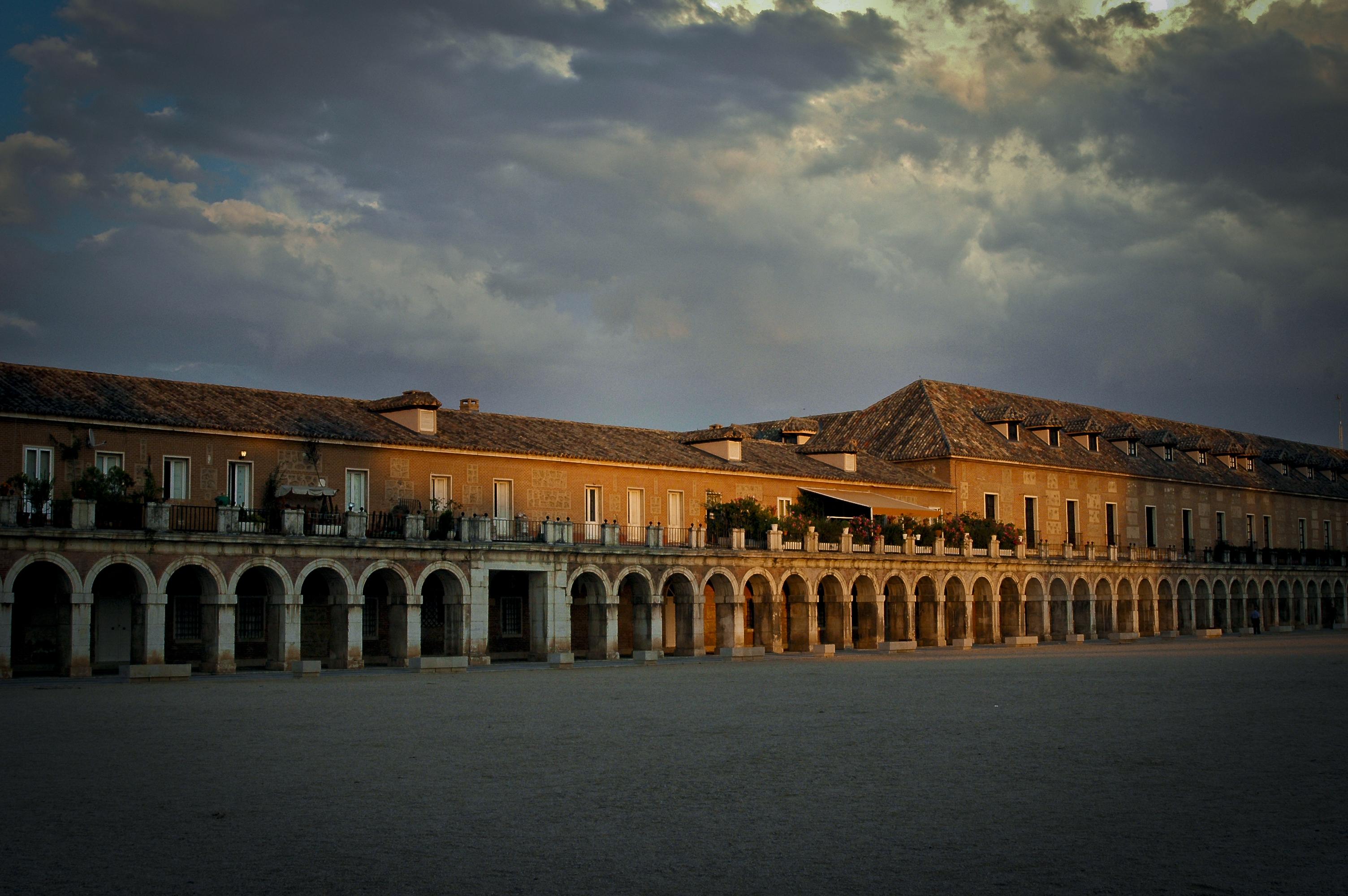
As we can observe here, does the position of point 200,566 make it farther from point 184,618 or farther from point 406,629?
point 406,629

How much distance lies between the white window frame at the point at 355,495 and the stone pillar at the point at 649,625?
976 cm

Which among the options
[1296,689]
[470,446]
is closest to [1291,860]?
[1296,689]

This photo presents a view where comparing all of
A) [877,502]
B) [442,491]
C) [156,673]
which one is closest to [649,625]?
[442,491]

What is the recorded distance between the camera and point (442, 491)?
4275 centimetres

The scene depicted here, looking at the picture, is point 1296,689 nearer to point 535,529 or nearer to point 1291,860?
point 1291,860

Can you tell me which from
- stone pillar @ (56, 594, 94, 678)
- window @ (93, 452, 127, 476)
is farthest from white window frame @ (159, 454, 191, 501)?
stone pillar @ (56, 594, 94, 678)

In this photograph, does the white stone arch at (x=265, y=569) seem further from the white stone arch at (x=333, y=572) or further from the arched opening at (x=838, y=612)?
the arched opening at (x=838, y=612)

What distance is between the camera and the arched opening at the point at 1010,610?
59.4m

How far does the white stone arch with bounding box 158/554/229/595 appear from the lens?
32844mm

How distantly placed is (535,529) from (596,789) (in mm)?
31398

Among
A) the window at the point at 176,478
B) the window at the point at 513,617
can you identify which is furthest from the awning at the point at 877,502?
the window at the point at 176,478

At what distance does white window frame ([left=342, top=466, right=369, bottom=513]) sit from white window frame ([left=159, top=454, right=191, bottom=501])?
15.4ft

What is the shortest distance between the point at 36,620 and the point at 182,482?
5140 millimetres

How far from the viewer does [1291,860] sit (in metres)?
9.88
